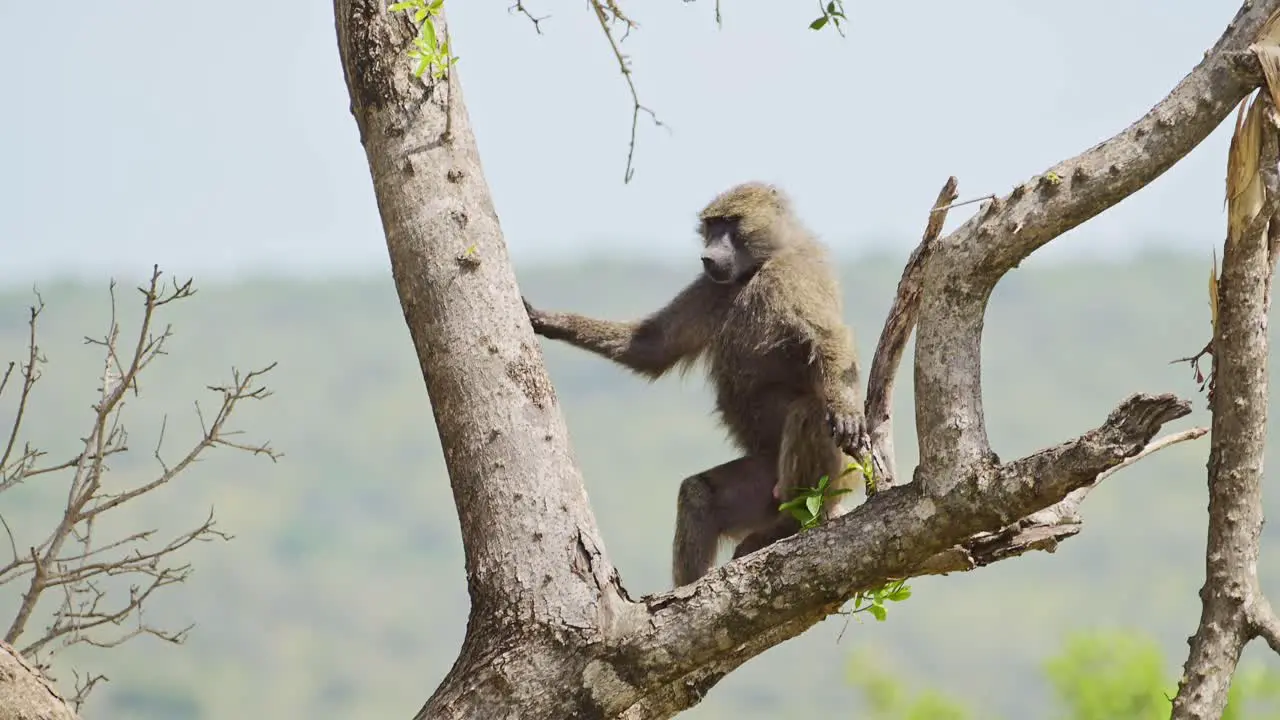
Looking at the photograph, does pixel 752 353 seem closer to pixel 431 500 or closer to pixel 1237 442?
pixel 1237 442

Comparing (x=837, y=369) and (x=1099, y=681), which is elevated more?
(x=1099, y=681)

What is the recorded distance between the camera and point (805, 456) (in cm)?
579

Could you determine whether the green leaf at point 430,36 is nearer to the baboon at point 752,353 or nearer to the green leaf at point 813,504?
the baboon at point 752,353

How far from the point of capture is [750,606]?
4.03 meters

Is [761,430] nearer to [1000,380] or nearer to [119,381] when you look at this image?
[119,381]

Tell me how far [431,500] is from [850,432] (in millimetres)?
105901

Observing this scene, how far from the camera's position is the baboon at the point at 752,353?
5805mm

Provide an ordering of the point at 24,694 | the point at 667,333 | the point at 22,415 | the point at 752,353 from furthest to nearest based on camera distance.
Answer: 1. the point at 667,333
2. the point at 752,353
3. the point at 22,415
4. the point at 24,694

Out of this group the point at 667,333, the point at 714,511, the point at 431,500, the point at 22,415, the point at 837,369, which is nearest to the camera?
the point at 22,415

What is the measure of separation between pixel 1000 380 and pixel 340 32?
11148cm

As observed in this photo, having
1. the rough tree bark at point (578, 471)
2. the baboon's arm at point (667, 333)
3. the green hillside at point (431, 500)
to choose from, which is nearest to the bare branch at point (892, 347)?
the rough tree bark at point (578, 471)

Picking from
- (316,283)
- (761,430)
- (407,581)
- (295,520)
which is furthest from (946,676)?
(316,283)

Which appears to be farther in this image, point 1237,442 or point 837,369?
point 837,369

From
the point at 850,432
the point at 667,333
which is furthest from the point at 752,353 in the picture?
the point at 850,432
